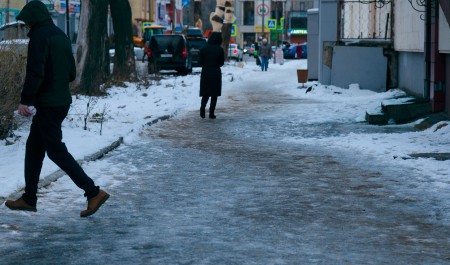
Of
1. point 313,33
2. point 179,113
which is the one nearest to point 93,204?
point 179,113

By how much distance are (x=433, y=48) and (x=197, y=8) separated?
56.6 metres

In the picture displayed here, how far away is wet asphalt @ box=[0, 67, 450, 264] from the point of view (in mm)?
6488

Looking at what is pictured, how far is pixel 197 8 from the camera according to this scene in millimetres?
72562

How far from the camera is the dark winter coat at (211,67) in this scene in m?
18.7

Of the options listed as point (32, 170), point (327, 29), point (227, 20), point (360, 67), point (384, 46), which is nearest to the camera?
point (32, 170)

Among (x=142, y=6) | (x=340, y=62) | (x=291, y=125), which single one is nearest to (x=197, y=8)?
(x=142, y=6)

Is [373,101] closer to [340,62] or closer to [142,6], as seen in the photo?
[340,62]

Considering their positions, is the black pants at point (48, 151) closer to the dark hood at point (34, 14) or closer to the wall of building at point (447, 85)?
the dark hood at point (34, 14)

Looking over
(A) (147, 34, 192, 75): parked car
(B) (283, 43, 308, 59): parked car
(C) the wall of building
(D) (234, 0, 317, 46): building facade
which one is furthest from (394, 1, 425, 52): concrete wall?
(D) (234, 0, 317, 46): building facade

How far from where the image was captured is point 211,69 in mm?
18891

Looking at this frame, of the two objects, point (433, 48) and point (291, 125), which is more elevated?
point (433, 48)

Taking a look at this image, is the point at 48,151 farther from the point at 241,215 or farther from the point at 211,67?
the point at 211,67

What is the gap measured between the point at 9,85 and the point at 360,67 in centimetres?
1406

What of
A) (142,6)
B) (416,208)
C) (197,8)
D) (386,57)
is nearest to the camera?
(416,208)
